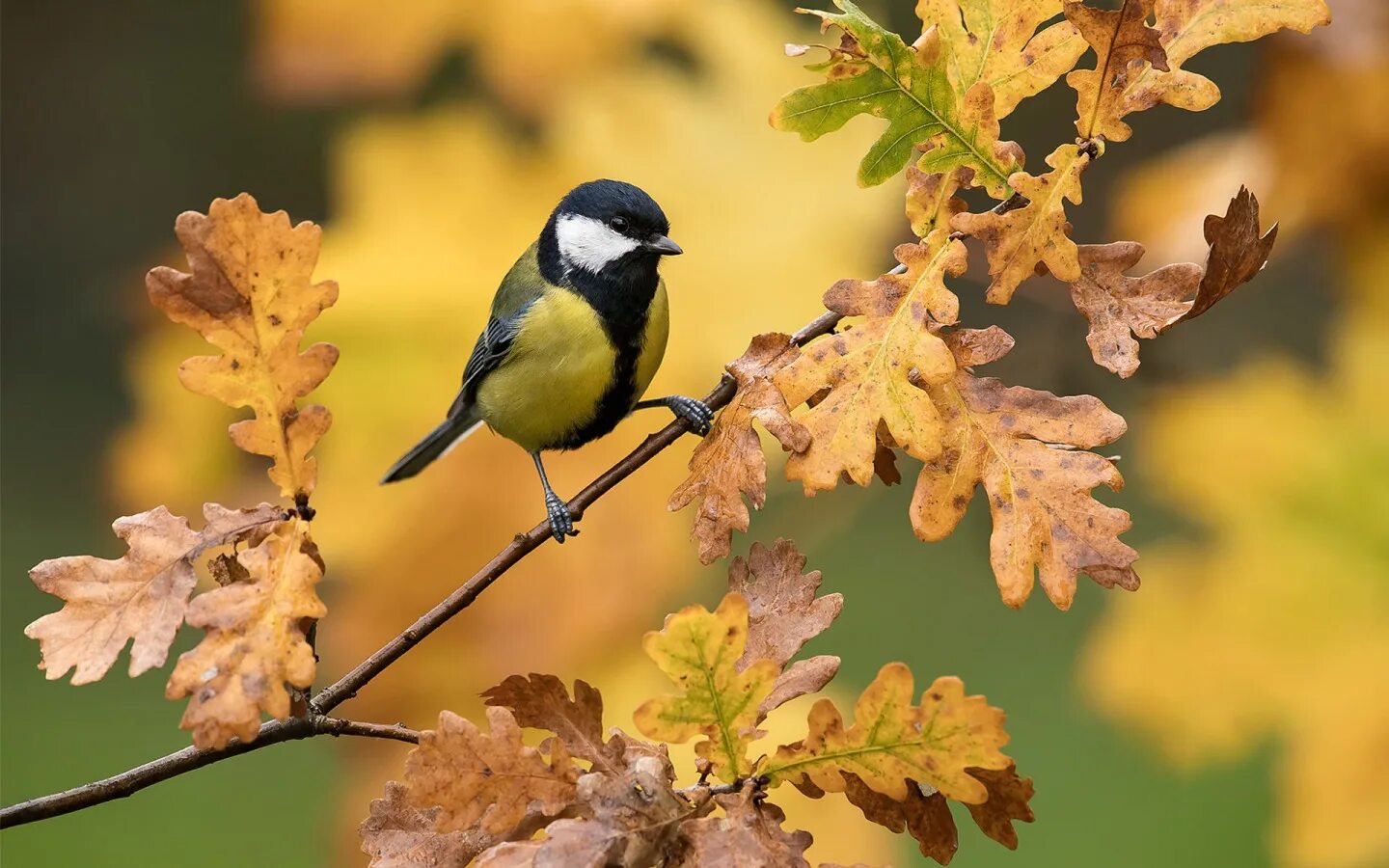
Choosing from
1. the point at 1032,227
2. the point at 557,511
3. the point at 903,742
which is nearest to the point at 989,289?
the point at 1032,227

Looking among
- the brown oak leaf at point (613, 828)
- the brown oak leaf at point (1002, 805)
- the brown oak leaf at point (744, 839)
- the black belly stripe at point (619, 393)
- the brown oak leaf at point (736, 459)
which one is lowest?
the brown oak leaf at point (1002, 805)

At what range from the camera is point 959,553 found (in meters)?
4.86

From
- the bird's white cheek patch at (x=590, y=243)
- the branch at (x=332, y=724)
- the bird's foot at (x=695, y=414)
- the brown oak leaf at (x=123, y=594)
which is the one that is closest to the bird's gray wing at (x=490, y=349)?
the bird's white cheek patch at (x=590, y=243)

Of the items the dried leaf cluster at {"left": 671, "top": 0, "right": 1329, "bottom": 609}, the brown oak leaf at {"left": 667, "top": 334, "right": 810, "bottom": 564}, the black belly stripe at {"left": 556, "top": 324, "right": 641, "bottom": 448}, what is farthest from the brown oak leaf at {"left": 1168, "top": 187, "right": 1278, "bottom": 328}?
the black belly stripe at {"left": 556, "top": 324, "right": 641, "bottom": 448}

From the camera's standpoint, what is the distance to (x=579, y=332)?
169cm

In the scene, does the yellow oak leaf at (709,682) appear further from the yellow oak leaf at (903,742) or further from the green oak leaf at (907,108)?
the green oak leaf at (907,108)

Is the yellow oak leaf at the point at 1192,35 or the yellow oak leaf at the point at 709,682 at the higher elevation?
the yellow oak leaf at the point at 1192,35

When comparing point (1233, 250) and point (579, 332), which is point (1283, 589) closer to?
point (579, 332)

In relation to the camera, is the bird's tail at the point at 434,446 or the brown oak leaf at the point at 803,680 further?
the bird's tail at the point at 434,446

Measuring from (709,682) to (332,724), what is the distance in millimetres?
254

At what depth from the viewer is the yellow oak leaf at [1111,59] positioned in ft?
2.70

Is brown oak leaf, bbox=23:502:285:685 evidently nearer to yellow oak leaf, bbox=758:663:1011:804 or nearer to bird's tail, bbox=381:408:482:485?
yellow oak leaf, bbox=758:663:1011:804

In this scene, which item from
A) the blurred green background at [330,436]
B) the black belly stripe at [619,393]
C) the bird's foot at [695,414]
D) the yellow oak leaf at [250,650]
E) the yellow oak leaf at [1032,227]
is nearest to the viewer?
the yellow oak leaf at [250,650]

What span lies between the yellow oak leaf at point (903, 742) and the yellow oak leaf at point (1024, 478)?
0.24 feet
